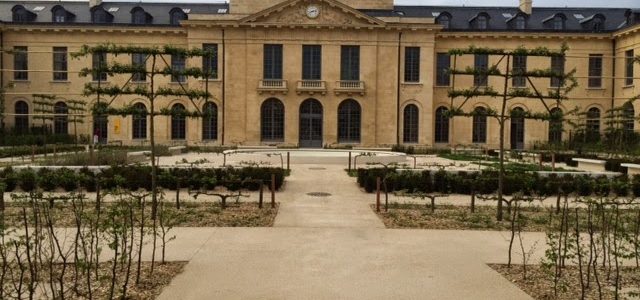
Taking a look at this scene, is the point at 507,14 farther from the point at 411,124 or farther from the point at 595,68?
the point at 411,124

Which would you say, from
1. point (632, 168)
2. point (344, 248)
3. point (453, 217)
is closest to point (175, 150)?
point (632, 168)

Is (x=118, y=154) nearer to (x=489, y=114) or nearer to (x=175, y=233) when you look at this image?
(x=175, y=233)

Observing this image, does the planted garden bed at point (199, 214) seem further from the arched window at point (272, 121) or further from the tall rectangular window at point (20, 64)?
the tall rectangular window at point (20, 64)

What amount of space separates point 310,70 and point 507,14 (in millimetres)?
18666

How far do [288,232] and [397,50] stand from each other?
34.6 metres

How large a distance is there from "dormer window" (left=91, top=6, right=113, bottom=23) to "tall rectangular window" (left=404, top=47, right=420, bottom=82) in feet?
78.4

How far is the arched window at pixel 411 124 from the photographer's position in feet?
147

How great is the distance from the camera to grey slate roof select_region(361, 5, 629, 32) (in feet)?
157

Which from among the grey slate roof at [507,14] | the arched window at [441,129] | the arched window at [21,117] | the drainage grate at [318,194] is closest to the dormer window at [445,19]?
the grey slate roof at [507,14]

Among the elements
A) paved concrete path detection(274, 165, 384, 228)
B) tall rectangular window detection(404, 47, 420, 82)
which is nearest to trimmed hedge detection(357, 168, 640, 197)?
paved concrete path detection(274, 165, 384, 228)

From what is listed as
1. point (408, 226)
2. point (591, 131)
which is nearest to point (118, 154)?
point (408, 226)

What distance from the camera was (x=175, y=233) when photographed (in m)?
11.2

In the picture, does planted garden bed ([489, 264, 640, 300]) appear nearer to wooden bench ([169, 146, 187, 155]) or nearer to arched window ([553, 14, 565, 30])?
wooden bench ([169, 146, 187, 155])

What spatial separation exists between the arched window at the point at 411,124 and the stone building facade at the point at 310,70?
10 centimetres
